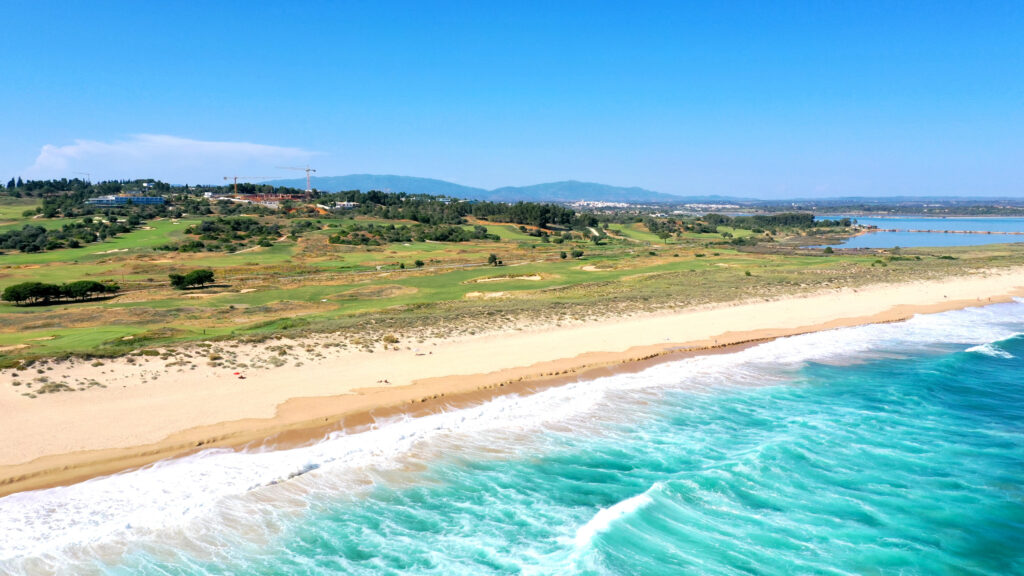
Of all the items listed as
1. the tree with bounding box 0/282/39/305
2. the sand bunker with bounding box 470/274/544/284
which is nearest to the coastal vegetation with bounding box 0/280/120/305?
the tree with bounding box 0/282/39/305

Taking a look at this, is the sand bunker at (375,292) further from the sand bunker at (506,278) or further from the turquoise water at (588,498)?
the turquoise water at (588,498)

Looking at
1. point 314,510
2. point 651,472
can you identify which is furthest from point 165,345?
point 651,472

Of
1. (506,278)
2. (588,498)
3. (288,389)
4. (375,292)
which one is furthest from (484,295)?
(588,498)

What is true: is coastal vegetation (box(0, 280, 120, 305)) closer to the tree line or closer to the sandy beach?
the sandy beach

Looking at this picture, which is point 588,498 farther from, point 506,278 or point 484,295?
point 506,278

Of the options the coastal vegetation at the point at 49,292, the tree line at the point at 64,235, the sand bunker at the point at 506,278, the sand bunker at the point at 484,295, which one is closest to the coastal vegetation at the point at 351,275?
the sand bunker at the point at 484,295
